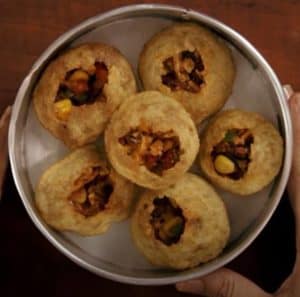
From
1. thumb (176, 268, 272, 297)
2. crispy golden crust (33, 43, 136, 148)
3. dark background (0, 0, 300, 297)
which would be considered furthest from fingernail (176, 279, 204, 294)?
crispy golden crust (33, 43, 136, 148)

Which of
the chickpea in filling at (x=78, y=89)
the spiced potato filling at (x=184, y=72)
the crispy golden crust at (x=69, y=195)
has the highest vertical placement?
the spiced potato filling at (x=184, y=72)

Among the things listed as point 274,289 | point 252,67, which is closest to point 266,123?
point 252,67

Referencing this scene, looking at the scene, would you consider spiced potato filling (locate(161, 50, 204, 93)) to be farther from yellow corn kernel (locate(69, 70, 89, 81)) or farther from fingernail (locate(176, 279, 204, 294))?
fingernail (locate(176, 279, 204, 294))

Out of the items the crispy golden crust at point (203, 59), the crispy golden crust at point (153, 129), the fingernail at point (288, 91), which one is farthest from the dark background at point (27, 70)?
the crispy golden crust at point (153, 129)

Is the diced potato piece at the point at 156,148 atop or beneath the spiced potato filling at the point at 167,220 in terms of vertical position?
atop

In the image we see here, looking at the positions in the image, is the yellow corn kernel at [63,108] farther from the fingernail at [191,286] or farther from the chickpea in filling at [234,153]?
the fingernail at [191,286]

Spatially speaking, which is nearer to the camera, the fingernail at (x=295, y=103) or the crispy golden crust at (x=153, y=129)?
the crispy golden crust at (x=153, y=129)
